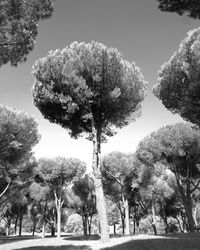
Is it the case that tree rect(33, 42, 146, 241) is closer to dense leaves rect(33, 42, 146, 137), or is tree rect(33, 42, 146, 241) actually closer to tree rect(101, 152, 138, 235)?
dense leaves rect(33, 42, 146, 137)

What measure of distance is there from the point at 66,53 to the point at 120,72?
411 cm

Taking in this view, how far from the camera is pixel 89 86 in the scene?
15.6 metres

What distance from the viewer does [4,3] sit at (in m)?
7.80

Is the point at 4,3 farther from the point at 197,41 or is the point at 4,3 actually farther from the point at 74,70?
the point at 197,41

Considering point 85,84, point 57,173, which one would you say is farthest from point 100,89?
point 57,173

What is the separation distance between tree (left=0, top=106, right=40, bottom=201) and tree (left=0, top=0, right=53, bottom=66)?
12849 mm

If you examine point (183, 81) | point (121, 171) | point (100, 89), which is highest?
point (183, 81)

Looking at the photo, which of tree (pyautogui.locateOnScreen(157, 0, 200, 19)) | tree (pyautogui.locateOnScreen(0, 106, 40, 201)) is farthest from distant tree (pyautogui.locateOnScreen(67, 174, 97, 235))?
tree (pyautogui.locateOnScreen(157, 0, 200, 19))

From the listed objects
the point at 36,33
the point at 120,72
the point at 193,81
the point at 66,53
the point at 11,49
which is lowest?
the point at 11,49

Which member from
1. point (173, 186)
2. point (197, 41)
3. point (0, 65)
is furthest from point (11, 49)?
point (173, 186)

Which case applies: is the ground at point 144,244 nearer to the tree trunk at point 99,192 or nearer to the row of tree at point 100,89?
the tree trunk at point 99,192

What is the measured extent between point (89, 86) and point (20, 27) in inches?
297

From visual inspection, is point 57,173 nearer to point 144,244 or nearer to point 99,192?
point 99,192

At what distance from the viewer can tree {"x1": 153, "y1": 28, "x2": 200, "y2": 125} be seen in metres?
14.4
